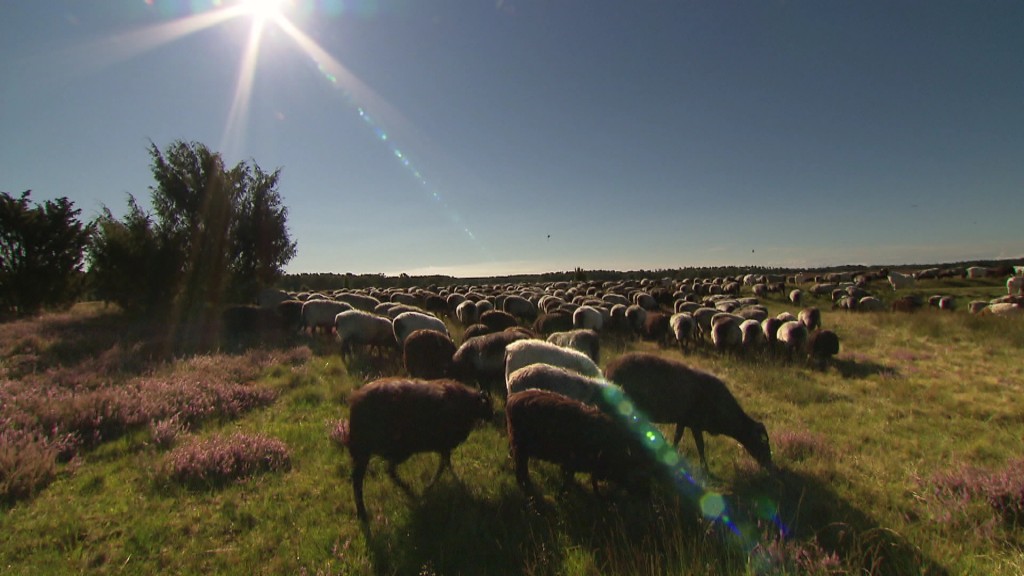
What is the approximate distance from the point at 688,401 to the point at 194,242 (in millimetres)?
28581

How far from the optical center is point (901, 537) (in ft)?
13.9

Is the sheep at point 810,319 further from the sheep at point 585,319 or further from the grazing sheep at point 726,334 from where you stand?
the sheep at point 585,319

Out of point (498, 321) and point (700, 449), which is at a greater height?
point (498, 321)

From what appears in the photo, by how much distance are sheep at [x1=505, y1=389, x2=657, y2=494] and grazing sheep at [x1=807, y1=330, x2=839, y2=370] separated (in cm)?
1284

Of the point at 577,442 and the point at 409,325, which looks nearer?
the point at 577,442

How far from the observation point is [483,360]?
29.7 feet

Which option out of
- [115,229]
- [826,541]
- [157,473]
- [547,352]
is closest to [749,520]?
[826,541]

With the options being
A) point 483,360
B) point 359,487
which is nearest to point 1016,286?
point 483,360

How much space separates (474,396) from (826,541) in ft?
14.3

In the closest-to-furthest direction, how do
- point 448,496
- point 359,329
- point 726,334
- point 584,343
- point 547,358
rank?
point 448,496 → point 547,358 → point 584,343 → point 359,329 → point 726,334

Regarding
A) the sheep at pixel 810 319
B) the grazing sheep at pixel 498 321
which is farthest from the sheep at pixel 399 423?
the sheep at pixel 810 319

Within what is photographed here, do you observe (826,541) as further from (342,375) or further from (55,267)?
(55,267)

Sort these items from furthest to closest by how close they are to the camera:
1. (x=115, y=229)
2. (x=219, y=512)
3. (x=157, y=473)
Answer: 1. (x=115, y=229)
2. (x=157, y=473)
3. (x=219, y=512)

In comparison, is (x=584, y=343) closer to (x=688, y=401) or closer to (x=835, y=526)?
(x=688, y=401)
